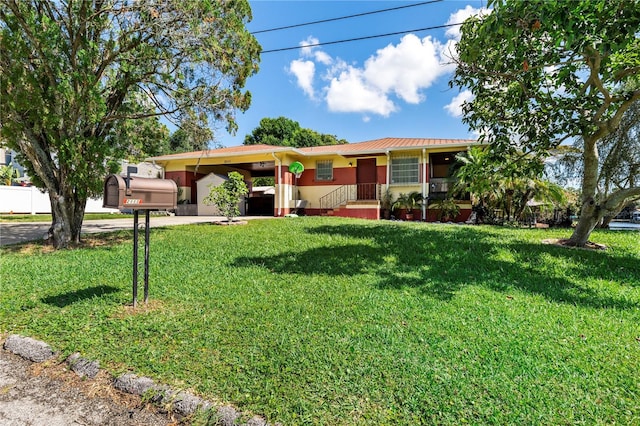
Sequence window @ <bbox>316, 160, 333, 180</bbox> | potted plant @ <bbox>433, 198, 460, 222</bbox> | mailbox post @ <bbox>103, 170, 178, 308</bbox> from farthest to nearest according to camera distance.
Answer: window @ <bbox>316, 160, 333, 180</bbox>, potted plant @ <bbox>433, 198, 460, 222</bbox>, mailbox post @ <bbox>103, 170, 178, 308</bbox>

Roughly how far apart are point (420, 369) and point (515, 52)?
20.0 ft

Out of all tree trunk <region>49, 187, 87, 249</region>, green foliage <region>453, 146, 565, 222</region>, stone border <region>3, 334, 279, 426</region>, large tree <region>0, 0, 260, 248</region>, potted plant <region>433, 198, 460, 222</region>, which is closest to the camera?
stone border <region>3, 334, 279, 426</region>

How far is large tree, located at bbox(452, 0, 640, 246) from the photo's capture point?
14.7 feet

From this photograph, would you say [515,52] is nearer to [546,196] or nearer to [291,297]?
[291,297]

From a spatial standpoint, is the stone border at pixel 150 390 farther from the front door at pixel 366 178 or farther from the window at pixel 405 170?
the window at pixel 405 170

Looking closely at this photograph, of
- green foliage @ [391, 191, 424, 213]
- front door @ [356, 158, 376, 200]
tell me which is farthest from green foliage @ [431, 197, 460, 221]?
front door @ [356, 158, 376, 200]

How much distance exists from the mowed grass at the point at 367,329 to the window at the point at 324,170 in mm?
11624

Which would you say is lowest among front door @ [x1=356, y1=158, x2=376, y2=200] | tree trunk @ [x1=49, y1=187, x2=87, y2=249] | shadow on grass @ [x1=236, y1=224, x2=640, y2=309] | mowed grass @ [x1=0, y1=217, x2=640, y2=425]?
mowed grass @ [x1=0, y1=217, x2=640, y2=425]

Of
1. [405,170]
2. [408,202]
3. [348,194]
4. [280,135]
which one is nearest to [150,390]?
[408,202]

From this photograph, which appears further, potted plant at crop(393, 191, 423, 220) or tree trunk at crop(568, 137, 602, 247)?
potted plant at crop(393, 191, 423, 220)

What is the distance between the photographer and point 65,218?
300 inches

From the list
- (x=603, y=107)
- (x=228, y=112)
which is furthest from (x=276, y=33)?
(x=603, y=107)

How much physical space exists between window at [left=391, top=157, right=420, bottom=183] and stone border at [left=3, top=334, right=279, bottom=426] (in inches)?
591

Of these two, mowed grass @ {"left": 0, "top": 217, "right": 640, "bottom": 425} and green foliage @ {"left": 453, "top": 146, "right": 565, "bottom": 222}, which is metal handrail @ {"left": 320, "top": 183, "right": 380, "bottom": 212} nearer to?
green foliage @ {"left": 453, "top": 146, "right": 565, "bottom": 222}
